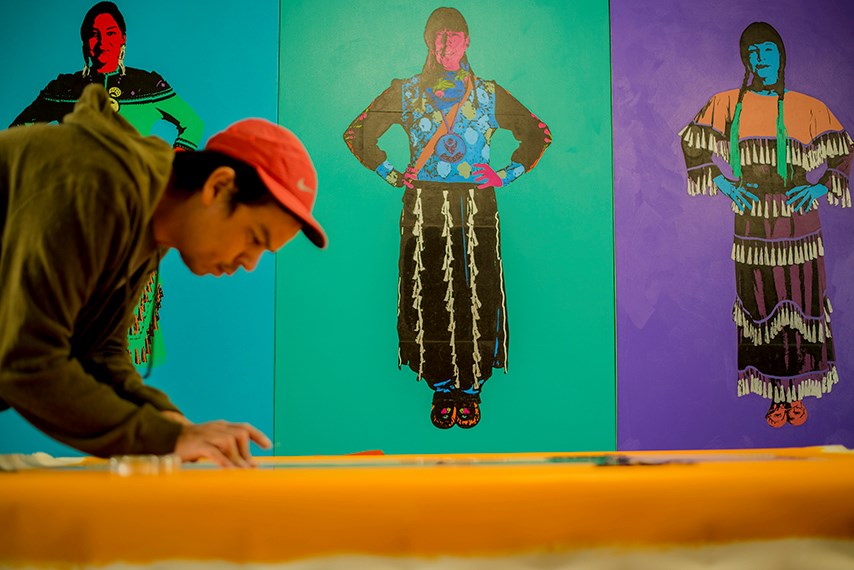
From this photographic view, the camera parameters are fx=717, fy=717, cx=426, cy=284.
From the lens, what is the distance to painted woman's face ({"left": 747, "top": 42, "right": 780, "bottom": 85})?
290 centimetres

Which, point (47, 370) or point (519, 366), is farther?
point (519, 366)

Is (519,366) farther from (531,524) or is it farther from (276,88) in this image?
(531,524)

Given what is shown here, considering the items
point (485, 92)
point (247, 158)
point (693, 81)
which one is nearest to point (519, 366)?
point (485, 92)

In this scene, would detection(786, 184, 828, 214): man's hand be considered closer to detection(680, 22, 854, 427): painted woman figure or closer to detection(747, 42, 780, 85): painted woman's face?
detection(680, 22, 854, 427): painted woman figure

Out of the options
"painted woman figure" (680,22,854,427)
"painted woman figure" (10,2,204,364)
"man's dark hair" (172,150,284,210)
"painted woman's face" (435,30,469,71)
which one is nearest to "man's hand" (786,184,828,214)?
"painted woman figure" (680,22,854,427)

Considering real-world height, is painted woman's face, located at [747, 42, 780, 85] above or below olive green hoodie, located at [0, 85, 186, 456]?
above

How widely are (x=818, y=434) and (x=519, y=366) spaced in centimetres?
121

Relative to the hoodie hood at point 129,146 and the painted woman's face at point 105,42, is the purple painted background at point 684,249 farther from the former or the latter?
the hoodie hood at point 129,146

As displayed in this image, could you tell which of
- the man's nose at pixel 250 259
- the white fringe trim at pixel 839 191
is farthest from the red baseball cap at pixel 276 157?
the white fringe trim at pixel 839 191

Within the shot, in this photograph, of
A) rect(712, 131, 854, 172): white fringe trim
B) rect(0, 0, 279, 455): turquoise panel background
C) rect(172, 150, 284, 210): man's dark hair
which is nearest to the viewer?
rect(172, 150, 284, 210): man's dark hair

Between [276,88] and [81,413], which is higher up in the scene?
[276,88]

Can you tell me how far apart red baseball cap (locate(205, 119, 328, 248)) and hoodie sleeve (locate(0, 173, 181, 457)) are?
233 mm

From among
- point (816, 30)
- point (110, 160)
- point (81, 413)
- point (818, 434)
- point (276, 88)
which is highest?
point (816, 30)

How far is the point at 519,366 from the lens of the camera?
2.66 metres
